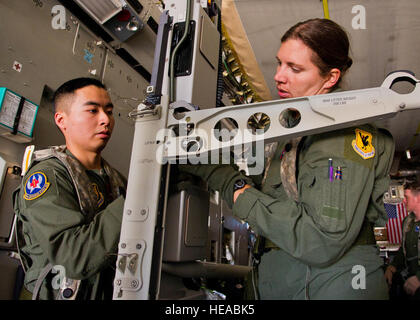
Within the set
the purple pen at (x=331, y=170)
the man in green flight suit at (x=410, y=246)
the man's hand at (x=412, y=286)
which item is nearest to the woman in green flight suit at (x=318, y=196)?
the purple pen at (x=331, y=170)

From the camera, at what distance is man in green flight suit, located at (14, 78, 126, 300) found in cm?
134

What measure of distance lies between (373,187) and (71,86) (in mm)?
1931

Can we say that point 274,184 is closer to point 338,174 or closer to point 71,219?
point 338,174

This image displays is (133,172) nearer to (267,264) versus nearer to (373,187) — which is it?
(267,264)

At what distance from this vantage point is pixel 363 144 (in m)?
1.17

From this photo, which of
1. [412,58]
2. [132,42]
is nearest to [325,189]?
[132,42]

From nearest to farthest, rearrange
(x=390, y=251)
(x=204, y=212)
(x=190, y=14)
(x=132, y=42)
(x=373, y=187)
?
(x=373, y=187) < (x=204, y=212) < (x=190, y=14) < (x=132, y=42) < (x=390, y=251)

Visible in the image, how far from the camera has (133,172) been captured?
4.28 ft

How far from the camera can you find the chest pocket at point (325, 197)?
101cm

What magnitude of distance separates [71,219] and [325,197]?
3.69 ft

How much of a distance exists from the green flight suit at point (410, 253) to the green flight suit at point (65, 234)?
15.6 feet

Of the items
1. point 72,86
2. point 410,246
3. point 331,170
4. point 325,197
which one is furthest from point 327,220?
point 410,246

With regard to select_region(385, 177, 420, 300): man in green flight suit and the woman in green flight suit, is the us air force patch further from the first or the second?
select_region(385, 177, 420, 300): man in green flight suit

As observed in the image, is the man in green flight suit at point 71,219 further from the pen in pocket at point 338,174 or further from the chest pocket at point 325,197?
the pen in pocket at point 338,174
